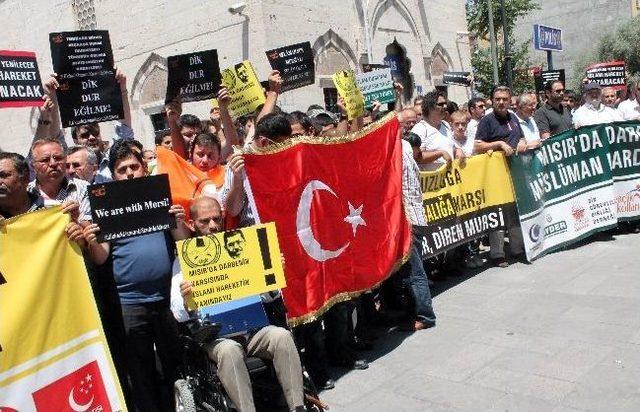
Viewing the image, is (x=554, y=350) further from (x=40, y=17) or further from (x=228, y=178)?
(x=40, y=17)

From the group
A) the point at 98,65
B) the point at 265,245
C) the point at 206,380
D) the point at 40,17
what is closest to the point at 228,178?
the point at 265,245

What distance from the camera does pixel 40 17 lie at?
16.6 metres

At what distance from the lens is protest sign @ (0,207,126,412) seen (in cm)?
303

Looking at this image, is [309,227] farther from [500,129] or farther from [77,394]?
[500,129]

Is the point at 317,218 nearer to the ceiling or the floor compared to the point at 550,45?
nearer to the floor

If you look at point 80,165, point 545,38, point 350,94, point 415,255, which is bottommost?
point 415,255

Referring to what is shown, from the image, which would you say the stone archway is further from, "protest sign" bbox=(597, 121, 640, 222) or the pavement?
the pavement

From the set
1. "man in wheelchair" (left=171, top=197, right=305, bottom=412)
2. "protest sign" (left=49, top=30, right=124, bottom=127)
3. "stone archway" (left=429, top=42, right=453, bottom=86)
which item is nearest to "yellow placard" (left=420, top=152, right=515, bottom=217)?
"man in wheelchair" (left=171, top=197, right=305, bottom=412)

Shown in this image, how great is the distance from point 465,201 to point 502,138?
3.32ft

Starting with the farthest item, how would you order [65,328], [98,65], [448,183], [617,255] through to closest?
[617,255], [448,183], [98,65], [65,328]

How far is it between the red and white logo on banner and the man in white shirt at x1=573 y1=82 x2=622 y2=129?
7.16 meters

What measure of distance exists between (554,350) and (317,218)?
2.08 meters

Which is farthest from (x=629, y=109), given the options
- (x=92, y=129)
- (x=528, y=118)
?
(x=92, y=129)

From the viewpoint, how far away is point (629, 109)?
31.2ft
